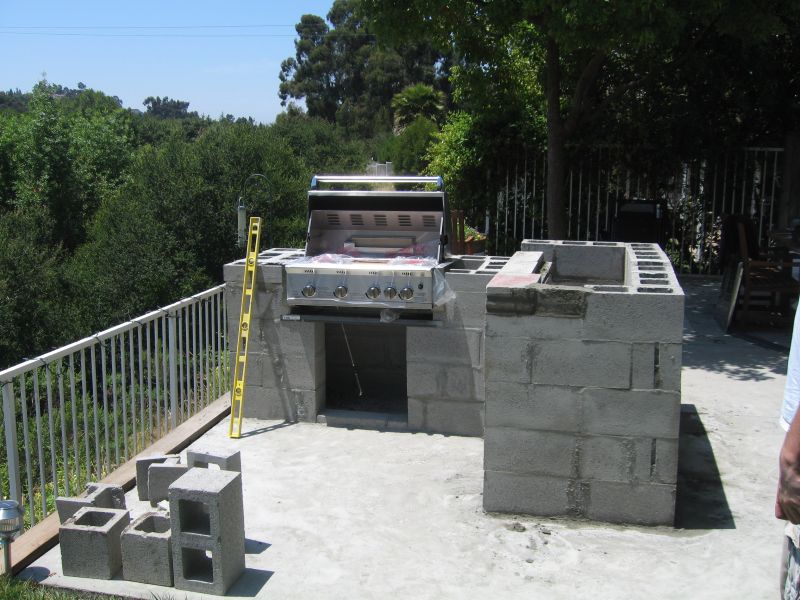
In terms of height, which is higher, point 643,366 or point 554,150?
point 554,150

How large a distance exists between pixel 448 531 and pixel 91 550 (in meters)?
1.97

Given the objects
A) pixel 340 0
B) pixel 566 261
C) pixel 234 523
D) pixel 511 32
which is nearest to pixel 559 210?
pixel 511 32

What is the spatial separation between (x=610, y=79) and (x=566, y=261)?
8.86 m

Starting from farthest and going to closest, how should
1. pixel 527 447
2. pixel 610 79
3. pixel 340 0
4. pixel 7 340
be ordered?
pixel 340 0, pixel 7 340, pixel 610 79, pixel 527 447

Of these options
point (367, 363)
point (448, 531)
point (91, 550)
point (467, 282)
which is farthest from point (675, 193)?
point (91, 550)

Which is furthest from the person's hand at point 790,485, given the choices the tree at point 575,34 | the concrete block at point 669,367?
the tree at point 575,34

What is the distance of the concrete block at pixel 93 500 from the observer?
4.52 metres

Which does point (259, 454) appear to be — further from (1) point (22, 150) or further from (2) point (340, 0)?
(2) point (340, 0)

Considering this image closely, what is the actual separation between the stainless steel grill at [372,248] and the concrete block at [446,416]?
2.63 feet

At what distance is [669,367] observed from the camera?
4633 millimetres

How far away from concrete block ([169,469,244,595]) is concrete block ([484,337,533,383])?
1.64m

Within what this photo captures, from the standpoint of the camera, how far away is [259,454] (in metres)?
6.08

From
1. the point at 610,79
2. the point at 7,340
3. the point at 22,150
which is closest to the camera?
the point at 610,79

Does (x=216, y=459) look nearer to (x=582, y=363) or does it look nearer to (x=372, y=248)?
(x=582, y=363)
